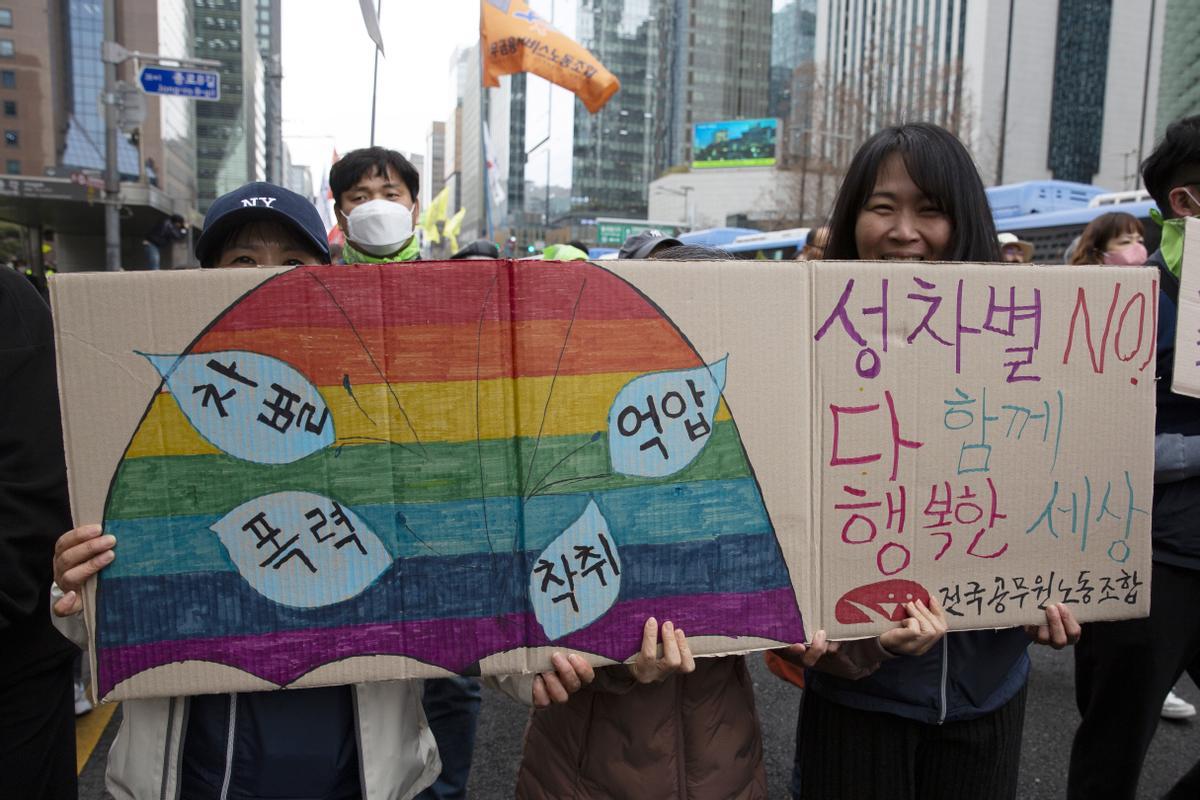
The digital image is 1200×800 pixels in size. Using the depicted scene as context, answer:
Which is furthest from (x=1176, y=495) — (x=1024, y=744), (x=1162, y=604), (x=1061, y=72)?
(x=1061, y=72)

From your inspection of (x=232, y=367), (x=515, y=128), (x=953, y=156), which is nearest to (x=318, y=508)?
(x=232, y=367)

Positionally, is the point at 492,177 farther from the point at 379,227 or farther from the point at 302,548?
the point at 302,548

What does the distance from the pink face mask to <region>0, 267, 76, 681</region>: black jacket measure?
4683mm

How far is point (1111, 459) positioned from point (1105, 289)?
317 millimetres

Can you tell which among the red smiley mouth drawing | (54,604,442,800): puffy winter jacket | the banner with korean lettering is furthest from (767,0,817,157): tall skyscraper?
(54,604,442,800): puffy winter jacket

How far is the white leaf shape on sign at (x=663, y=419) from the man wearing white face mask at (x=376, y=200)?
1770mm

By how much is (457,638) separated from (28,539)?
3.11ft

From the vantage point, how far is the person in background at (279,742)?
4.17 feet

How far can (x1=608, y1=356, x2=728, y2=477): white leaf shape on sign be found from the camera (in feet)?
4.04

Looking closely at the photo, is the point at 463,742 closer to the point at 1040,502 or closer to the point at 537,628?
the point at 537,628

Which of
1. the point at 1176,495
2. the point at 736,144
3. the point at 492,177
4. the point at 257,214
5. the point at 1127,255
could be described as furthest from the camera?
the point at 736,144

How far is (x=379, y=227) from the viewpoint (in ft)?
8.79

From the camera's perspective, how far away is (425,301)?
119 centimetres

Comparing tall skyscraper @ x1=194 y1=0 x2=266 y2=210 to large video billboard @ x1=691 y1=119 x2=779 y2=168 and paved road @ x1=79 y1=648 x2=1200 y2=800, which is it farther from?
paved road @ x1=79 y1=648 x2=1200 y2=800
